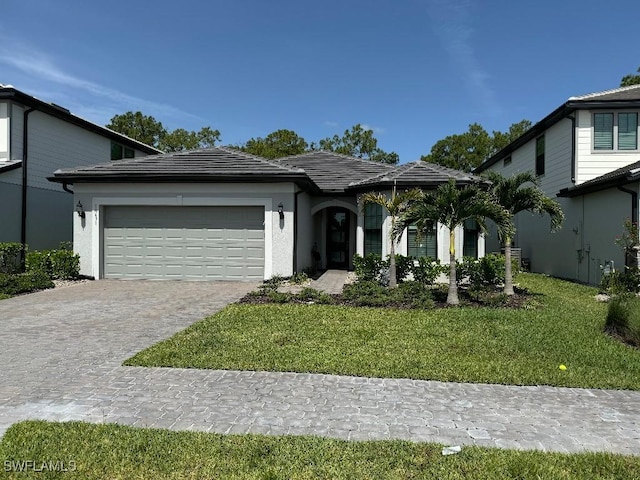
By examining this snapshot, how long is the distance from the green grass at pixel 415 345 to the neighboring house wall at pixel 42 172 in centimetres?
1043

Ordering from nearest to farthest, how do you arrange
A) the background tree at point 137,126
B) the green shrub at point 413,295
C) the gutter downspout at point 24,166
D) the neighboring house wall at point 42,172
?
the green shrub at point 413,295 < the neighboring house wall at point 42,172 < the gutter downspout at point 24,166 < the background tree at point 137,126

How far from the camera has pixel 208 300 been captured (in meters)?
9.92

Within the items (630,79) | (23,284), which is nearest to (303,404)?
(23,284)

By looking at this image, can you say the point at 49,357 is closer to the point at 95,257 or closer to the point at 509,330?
the point at 509,330

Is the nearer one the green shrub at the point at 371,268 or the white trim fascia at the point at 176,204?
the green shrub at the point at 371,268

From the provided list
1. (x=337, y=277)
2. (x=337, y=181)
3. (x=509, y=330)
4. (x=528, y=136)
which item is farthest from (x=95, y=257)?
(x=528, y=136)

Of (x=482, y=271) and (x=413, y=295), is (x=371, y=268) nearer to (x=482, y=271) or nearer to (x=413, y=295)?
(x=413, y=295)

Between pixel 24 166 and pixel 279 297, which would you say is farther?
pixel 24 166

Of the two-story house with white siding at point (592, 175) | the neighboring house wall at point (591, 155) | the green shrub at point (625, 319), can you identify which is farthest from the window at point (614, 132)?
the green shrub at point (625, 319)

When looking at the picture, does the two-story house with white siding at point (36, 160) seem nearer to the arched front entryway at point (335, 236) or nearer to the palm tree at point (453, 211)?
the arched front entryway at point (335, 236)

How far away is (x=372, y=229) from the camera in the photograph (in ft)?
46.2

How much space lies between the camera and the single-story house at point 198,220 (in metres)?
13.0

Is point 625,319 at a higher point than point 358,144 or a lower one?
lower

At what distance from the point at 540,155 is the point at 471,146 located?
2328 cm
